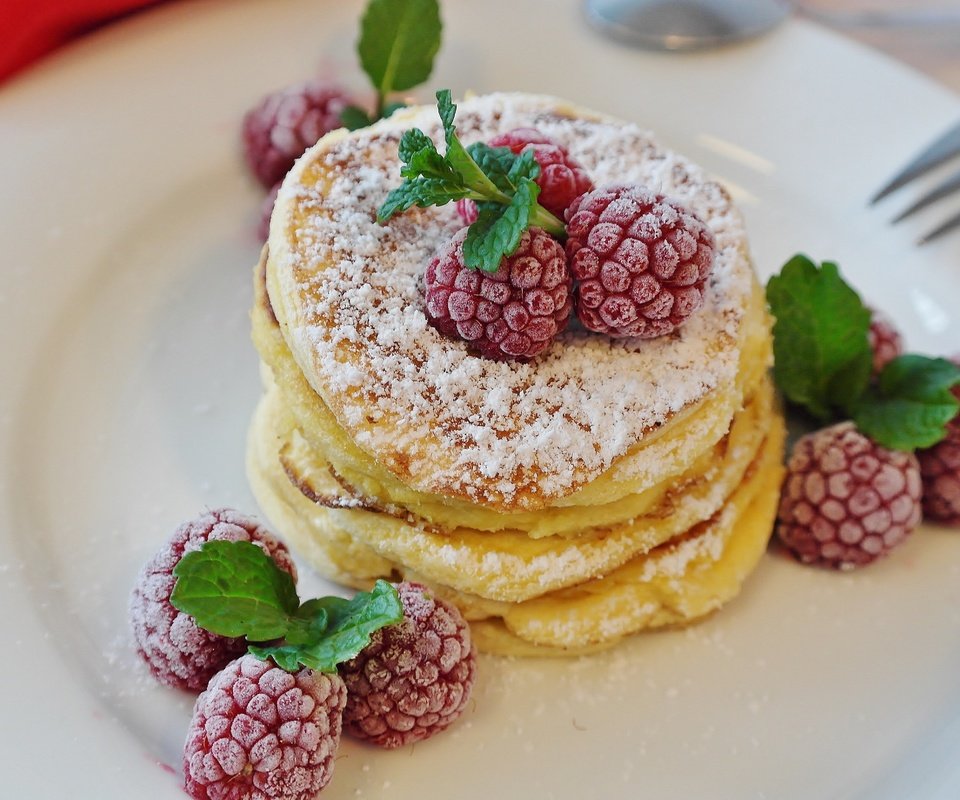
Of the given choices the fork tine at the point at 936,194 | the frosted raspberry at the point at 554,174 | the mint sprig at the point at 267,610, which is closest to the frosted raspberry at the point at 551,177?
the frosted raspberry at the point at 554,174

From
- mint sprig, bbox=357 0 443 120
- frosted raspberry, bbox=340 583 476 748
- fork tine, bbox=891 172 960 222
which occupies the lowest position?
fork tine, bbox=891 172 960 222

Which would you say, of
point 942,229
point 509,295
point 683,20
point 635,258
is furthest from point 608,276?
point 683,20

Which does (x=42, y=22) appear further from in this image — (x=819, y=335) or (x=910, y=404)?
(x=910, y=404)

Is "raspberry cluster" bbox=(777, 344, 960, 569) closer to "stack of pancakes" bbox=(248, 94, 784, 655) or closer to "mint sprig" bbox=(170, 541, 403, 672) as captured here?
"stack of pancakes" bbox=(248, 94, 784, 655)

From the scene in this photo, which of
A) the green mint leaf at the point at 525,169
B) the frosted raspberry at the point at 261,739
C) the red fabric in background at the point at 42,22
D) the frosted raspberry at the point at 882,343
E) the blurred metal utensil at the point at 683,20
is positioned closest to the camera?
the frosted raspberry at the point at 261,739

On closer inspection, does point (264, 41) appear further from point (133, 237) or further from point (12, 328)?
point (12, 328)

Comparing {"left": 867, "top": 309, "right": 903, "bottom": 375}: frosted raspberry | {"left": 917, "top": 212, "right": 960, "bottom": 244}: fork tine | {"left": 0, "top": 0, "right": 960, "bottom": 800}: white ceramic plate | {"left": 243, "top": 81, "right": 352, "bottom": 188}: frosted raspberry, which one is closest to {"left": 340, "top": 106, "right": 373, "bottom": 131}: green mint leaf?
{"left": 243, "top": 81, "right": 352, "bottom": 188}: frosted raspberry

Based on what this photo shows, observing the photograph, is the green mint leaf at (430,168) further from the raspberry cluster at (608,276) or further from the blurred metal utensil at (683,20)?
the blurred metal utensil at (683,20)
